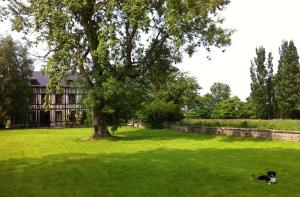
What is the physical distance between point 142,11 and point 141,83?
643cm

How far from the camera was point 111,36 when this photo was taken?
32219 mm

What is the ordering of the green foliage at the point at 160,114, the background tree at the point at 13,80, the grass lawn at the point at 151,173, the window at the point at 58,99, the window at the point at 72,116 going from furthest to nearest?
the window at the point at 58,99 < the window at the point at 72,116 < the background tree at the point at 13,80 < the green foliage at the point at 160,114 < the grass lawn at the point at 151,173

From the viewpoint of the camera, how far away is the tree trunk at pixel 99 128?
35344mm

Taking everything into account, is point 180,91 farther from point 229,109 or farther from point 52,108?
point 229,109

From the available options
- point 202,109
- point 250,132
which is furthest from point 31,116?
point 250,132

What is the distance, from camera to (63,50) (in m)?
33.3

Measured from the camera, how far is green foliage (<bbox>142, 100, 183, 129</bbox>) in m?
54.8

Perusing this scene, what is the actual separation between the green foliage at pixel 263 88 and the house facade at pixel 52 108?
29733mm

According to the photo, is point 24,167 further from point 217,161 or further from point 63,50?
point 63,50

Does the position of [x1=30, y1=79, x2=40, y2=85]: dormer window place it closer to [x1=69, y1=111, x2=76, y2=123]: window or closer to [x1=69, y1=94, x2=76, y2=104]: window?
[x1=69, y1=94, x2=76, y2=104]: window

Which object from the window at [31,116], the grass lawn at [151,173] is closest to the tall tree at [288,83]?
the window at [31,116]

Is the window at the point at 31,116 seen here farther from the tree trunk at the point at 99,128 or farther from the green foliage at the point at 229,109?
the tree trunk at the point at 99,128

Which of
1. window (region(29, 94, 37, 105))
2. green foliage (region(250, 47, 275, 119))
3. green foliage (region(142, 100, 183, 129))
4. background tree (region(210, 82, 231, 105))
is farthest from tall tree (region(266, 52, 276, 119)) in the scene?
background tree (region(210, 82, 231, 105))

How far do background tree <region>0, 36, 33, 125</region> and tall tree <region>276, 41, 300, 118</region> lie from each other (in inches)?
1511
